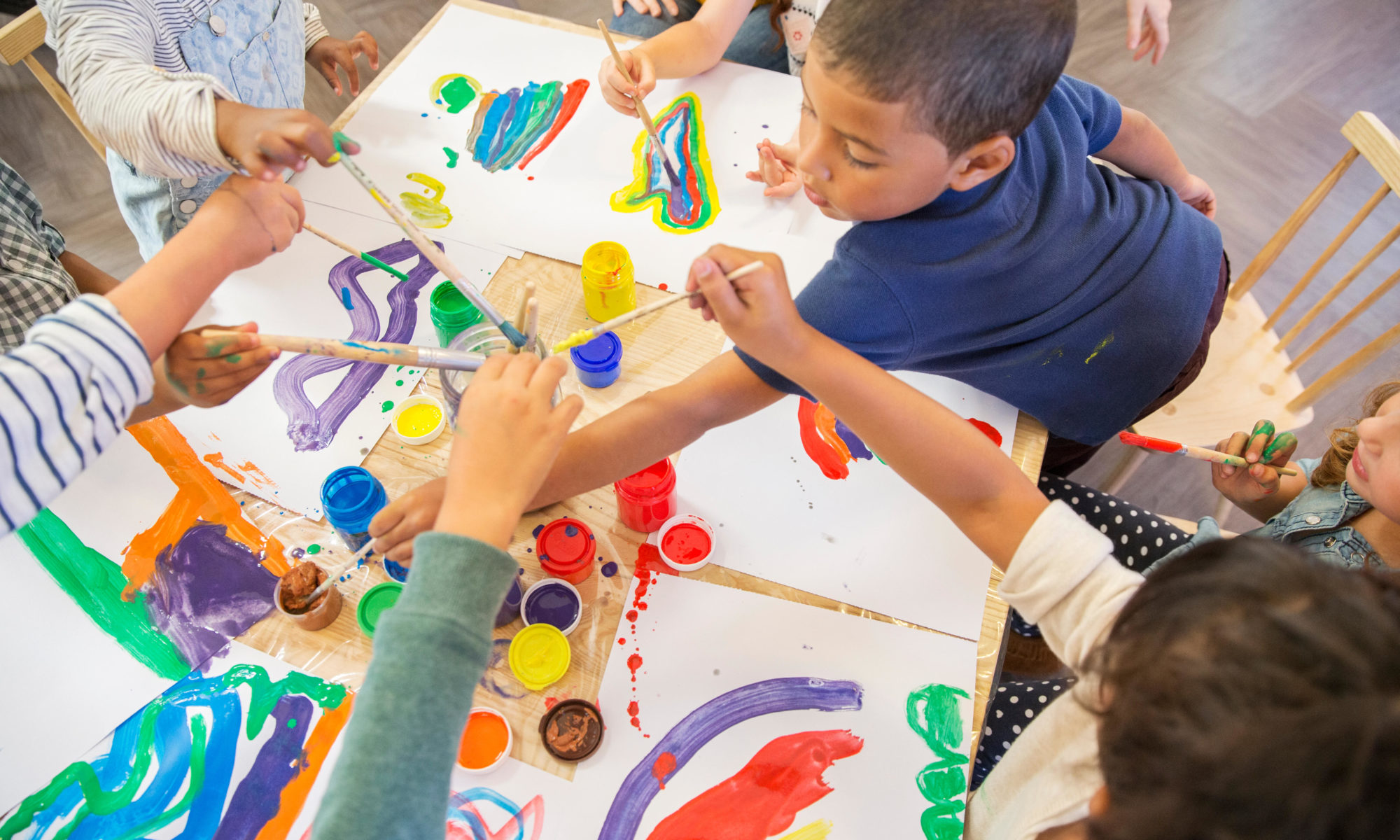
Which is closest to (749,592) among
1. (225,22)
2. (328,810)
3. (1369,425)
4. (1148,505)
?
(328,810)

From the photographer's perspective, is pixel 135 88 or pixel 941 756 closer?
pixel 941 756

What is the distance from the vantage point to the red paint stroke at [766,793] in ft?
2.51

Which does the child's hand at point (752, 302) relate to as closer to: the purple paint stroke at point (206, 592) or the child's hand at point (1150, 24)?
the purple paint stroke at point (206, 592)

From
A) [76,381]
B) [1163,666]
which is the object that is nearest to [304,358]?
[76,381]

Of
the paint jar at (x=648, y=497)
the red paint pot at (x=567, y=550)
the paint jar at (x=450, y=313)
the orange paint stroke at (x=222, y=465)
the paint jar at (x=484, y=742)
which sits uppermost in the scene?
the paint jar at (x=648, y=497)

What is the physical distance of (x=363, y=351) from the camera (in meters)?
0.73

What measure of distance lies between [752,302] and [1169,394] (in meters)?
0.79

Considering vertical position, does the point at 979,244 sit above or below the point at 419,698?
above

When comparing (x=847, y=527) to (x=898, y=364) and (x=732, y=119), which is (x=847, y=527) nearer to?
(x=898, y=364)

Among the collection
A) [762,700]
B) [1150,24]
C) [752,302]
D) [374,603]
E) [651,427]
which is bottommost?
[374,603]

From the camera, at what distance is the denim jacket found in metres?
0.99

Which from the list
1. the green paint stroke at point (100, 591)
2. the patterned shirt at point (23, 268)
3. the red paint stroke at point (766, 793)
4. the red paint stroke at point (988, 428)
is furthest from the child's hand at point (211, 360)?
the red paint stroke at point (988, 428)

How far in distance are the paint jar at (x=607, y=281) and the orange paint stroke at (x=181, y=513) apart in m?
0.50

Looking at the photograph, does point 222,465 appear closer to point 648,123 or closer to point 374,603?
point 374,603
